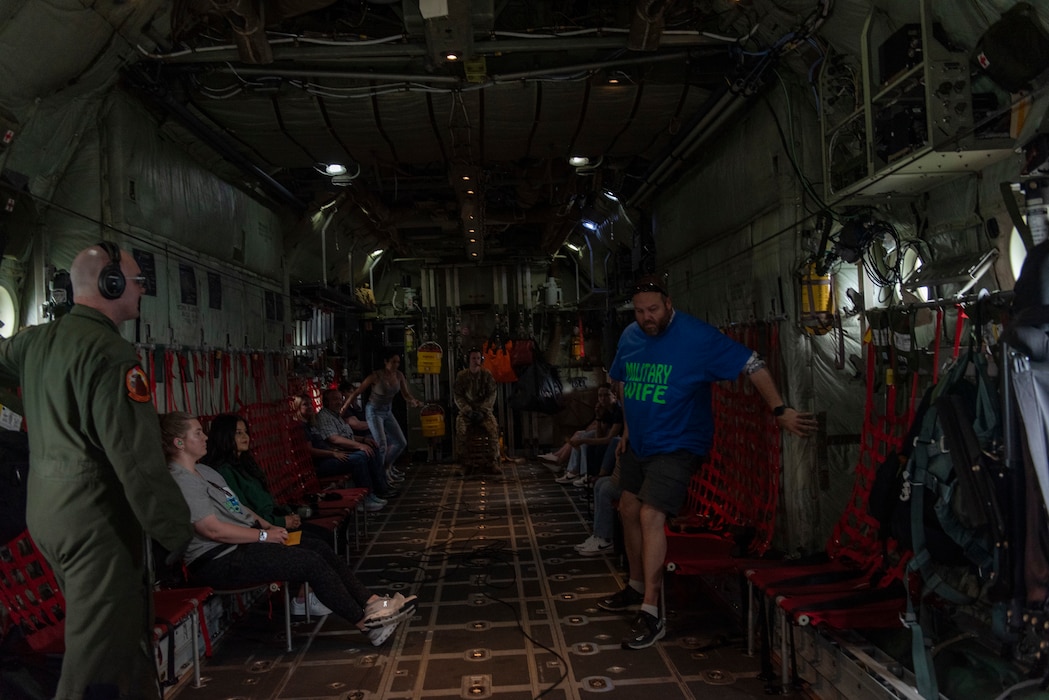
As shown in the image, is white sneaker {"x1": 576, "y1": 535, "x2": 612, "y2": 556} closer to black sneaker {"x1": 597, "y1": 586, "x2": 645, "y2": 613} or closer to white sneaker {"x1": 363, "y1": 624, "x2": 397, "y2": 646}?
black sneaker {"x1": 597, "y1": 586, "x2": 645, "y2": 613}

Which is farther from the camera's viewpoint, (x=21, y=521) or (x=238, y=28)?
(x=238, y=28)

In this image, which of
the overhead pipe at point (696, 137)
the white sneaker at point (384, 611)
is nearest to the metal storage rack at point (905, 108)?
the overhead pipe at point (696, 137)

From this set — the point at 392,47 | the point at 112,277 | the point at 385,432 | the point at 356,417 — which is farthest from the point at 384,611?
the point at 356,417

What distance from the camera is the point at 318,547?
14.2ft

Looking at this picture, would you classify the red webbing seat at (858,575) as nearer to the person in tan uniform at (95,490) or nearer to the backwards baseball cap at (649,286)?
the backwards baseball cap at (649,286)

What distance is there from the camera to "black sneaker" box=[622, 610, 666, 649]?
409 cm

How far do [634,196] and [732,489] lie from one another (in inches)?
163

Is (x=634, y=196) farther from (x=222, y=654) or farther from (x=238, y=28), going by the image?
(x=222, y=654)

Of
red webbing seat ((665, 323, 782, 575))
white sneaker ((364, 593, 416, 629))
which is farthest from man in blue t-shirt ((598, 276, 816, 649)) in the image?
white sneaker ((364, 593, 416, 629))

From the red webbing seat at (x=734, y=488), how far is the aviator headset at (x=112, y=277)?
3.18 metres

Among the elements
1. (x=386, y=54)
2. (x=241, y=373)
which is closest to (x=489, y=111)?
(x=386, y=54)

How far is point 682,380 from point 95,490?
304cm

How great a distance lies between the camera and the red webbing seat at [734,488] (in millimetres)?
4477

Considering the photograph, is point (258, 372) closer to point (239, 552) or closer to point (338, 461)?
point (338, 461)
